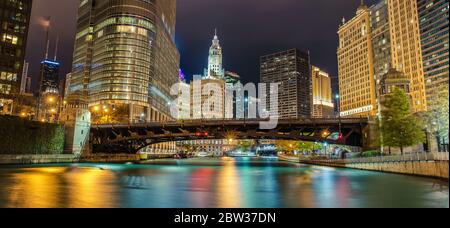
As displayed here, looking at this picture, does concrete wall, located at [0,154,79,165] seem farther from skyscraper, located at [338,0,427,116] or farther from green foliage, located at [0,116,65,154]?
skyscraper, located at [338,0,427,116]

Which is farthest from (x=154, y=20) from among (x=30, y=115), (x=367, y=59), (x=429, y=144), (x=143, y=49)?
(x=429, y=144)

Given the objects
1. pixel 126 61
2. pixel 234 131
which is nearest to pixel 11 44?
pixel 126 61

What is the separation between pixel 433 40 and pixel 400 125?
5219 inches

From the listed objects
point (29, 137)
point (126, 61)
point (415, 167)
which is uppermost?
point (126, 61)

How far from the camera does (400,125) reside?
1852 inches

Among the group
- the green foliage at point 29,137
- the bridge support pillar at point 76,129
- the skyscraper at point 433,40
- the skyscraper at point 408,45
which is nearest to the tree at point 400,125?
the green foliage at point 29,137

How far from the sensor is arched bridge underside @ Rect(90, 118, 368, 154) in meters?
71.4

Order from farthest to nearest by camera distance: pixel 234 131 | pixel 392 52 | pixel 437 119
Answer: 1. pixel 392 52
2. pixel 234 131
3. pixel 437 119

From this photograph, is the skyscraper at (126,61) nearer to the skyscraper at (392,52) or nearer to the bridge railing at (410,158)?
the bridge railing at (410,158)

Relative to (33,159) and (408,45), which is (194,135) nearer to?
(33,159)

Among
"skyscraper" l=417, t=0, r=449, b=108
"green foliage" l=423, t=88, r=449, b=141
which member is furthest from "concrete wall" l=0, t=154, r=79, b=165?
"skyscraper" l=417, t=0, r=449, b=108

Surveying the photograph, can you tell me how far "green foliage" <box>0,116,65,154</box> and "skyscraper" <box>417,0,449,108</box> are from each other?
14850cm

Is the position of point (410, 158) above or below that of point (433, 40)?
below
